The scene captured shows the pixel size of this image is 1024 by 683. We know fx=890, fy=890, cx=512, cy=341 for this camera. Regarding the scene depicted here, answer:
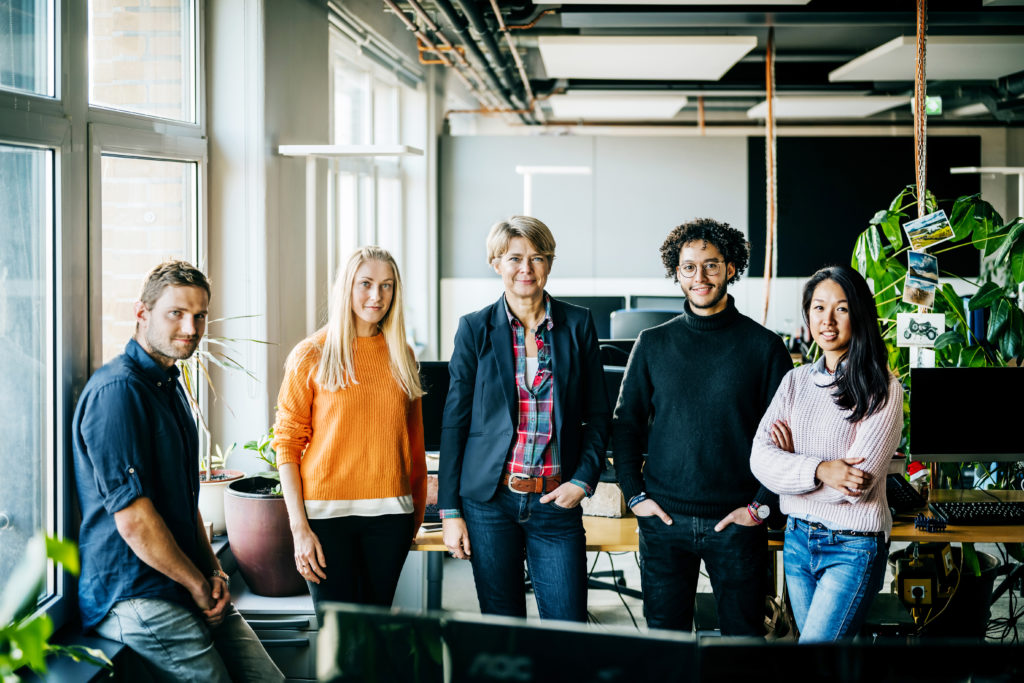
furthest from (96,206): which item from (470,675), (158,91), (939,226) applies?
(939,226)

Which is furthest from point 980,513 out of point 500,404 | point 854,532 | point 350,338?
point 350,338

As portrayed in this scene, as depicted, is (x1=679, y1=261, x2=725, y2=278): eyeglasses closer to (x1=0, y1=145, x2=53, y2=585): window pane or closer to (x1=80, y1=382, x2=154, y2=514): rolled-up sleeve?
(x1=80, y1=382, x2=154, y2=514): rolled-up sleeve

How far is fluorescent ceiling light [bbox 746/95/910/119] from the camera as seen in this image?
24.8ft

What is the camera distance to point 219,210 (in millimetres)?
3379

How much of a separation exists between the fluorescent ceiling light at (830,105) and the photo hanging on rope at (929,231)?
4.63 m

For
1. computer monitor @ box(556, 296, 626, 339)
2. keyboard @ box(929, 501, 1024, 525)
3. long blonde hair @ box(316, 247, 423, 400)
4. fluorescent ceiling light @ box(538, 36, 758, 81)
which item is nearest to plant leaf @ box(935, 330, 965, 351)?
keyboard @ box(929, 501, 1024, 525)

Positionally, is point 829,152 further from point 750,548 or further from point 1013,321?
point 750,548

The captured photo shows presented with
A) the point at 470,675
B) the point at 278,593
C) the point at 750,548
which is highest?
the point at 470,675

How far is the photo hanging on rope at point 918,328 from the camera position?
10.7 feet

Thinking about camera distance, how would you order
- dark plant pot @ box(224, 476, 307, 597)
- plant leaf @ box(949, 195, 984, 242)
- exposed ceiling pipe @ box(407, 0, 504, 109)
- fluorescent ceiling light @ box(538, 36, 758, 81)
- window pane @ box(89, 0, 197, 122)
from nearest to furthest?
window pane @ box(89, 0, 197, 122) < dark plant pot @ box(224, 476, 307, 597) < plant leaf @ box(949, 195, 984, 242) < exposed ceiling pipe @ box(407, 0, 504, 109) < fluorescent ceiling light @ box(538, 36, 758, 81)

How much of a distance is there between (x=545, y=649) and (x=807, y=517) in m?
1.38

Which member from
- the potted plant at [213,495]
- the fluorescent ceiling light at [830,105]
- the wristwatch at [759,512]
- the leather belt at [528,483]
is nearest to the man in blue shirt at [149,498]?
the leather belt at [528,483]

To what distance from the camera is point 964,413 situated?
313 cm

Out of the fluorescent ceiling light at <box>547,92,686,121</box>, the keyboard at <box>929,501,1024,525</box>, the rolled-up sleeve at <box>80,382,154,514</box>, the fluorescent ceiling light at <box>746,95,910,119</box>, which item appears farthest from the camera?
the fluorescent ceiling light at <box>746,95,910,119</box>
